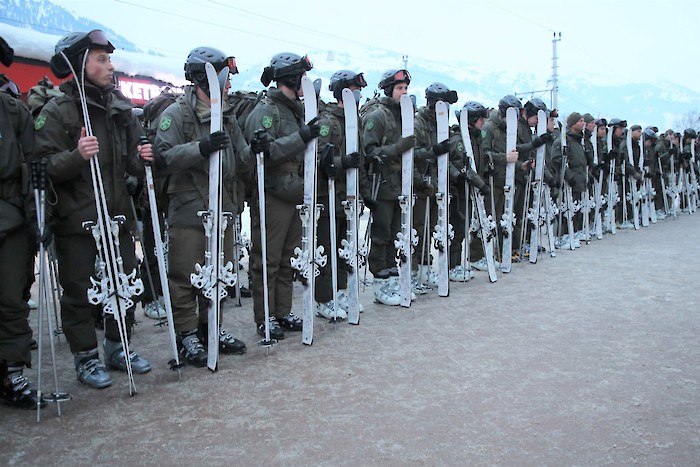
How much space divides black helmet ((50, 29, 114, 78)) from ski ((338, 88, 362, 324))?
217 cm

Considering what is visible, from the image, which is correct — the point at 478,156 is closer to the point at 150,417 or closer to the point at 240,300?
the point at 240,300

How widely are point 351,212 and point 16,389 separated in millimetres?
2999

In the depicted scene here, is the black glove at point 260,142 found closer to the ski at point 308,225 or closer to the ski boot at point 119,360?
the ski at point 308,225

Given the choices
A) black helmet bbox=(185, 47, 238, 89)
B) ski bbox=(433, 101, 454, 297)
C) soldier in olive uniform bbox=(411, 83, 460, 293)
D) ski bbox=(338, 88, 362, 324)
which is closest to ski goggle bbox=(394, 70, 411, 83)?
ski bbox=(433, 101, 454, 297)

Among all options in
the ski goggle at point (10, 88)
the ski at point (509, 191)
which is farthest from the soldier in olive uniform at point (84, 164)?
the ski at point (509, 191)

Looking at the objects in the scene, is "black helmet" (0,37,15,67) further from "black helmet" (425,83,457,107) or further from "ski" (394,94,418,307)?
"black helmet" (425,83,457,107)

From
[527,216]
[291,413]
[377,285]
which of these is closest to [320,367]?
[291,413]

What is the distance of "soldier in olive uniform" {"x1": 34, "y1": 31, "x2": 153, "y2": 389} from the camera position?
147 inches

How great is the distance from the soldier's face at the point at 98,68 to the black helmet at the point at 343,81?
8.08ft

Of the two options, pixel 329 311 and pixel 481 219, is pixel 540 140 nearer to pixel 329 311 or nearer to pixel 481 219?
pixel 481 219

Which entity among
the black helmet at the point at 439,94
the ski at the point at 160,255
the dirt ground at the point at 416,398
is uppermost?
the black helmet at the point at 439,94

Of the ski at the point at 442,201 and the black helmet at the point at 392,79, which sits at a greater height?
the black helmet at the point at 392,79

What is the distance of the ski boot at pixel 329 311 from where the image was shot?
571cm

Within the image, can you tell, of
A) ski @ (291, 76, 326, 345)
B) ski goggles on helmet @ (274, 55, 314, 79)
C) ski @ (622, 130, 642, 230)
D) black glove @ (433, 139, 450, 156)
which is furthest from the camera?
ski @ (622, 130, 642, 230)
